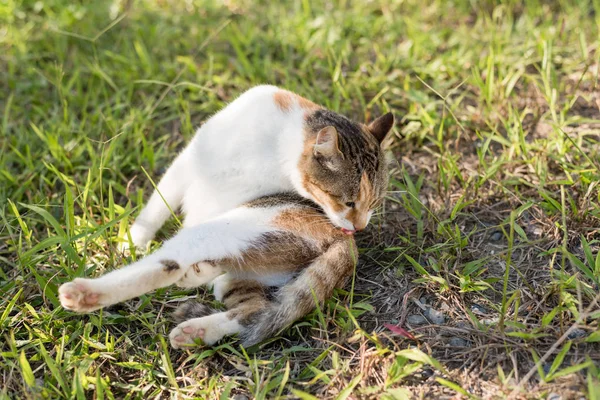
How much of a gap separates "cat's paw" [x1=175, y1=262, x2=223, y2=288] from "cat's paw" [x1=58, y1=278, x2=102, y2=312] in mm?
412

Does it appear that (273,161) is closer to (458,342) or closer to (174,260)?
(174,260)

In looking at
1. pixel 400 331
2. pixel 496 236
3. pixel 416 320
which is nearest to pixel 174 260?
pixel 400 331

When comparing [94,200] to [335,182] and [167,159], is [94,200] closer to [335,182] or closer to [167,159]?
[167,159]

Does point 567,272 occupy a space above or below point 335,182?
below

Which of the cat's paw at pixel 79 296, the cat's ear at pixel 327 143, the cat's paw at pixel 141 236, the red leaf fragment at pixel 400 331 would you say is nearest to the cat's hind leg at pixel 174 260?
the cat's paw at pixel 79 296

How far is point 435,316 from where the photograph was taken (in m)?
2.78

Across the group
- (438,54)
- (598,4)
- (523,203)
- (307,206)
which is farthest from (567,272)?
(598,4)

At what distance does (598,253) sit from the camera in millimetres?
2807

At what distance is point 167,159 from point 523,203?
2.28 m

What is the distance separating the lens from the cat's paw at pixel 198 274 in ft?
9.11

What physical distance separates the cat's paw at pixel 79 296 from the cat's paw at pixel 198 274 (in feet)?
1.35

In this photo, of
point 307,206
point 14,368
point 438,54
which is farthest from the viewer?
point 438,54

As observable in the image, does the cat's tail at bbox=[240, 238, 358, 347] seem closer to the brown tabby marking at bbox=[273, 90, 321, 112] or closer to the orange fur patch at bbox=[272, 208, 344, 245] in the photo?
the orange fur patch at bbox=[272, 208, 344, 245]

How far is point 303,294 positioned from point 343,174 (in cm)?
67
